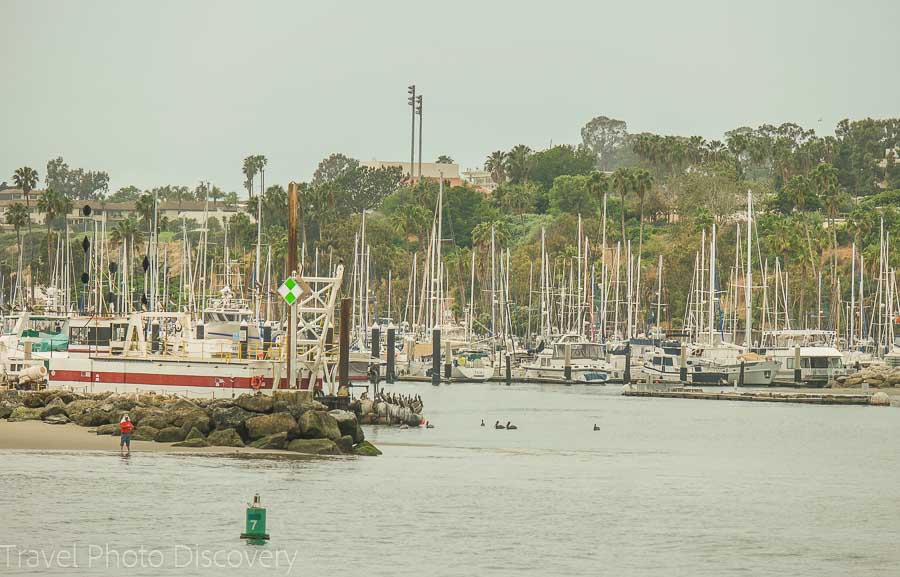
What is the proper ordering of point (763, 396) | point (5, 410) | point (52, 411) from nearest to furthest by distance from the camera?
1. point (52, 411)
2. point (5, 410)
3. point (763, 396)

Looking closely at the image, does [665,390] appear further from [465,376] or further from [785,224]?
[785,224]

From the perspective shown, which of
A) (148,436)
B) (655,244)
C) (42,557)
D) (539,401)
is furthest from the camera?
(655,244)

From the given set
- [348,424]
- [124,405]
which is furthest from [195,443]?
[124,405]

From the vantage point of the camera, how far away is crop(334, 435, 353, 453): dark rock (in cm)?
5157

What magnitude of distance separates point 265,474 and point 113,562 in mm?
13617

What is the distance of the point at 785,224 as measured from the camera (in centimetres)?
14788

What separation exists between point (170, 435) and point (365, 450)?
7.31 m

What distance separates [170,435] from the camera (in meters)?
50.4

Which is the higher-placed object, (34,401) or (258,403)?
(258,403)

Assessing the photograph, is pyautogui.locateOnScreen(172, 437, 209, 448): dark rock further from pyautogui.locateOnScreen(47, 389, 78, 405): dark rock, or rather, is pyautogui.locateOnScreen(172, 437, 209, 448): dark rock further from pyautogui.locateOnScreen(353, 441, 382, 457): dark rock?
pyautogui.locateOnScreen(47, 389, 78, 405): dark rock

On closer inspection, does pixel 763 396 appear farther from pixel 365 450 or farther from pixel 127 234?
pixel 127 234

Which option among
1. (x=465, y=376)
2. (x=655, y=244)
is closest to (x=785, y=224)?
(x=655, y=244)

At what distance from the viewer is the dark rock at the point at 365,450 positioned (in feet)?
173

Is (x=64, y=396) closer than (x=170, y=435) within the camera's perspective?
No
